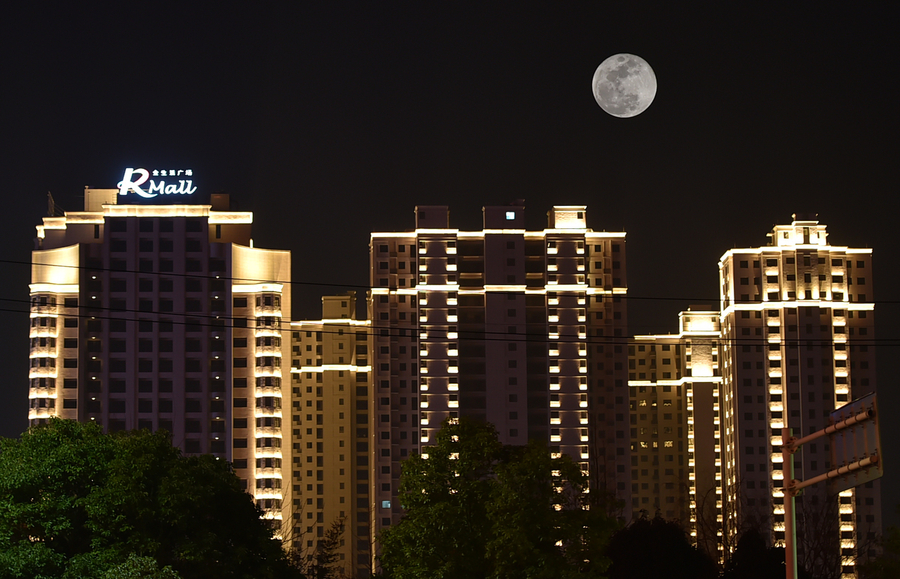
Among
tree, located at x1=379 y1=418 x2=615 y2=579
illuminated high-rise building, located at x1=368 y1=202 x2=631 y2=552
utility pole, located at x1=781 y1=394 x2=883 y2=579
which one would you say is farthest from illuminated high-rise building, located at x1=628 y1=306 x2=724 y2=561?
utility pole, located at x1=781 y1=394 x2=883 y2=579

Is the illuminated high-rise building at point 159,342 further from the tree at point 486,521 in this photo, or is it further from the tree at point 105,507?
the tree at point 486,521

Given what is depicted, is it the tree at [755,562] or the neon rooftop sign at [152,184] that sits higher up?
the neon rooftop sign at [152,184]

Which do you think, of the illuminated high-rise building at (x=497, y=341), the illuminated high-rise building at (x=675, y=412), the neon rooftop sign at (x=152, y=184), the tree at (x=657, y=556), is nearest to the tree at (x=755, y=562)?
the tree at (x=657, y=556)

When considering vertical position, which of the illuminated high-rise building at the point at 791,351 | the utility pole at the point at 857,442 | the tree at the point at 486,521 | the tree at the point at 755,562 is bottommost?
the tree at the point at 755,562

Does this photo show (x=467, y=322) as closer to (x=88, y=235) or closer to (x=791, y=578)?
(x=88, y=235)

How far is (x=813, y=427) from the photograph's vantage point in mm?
125000

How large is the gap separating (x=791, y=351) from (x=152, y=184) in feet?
205

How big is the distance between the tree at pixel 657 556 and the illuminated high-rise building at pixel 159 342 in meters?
69.2

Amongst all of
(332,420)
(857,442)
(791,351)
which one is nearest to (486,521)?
(857,442)

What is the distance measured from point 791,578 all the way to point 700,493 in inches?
4489

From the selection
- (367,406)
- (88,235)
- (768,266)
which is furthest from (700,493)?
(88,235)

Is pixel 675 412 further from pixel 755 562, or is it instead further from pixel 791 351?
pixel 755 562

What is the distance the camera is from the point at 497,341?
120688 millimetres

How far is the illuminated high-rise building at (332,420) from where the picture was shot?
443 feet
